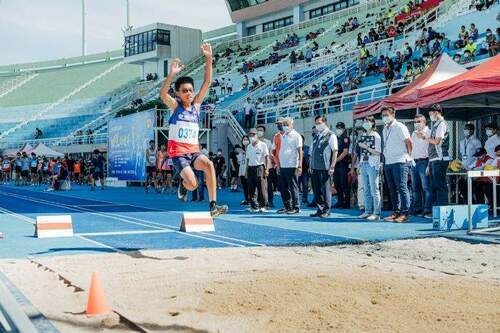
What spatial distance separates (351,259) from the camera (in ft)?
21.6

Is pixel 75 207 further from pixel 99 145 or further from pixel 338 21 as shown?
pixel 338 21

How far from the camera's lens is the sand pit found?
384cm

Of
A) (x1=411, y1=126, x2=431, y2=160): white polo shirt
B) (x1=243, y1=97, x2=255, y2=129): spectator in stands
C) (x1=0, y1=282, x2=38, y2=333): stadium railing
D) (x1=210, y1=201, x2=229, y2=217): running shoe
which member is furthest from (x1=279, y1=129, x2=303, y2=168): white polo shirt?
(x1=243, y1=97, x2=255, y2=129): spectator in stands

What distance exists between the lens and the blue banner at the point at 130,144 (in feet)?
79.8

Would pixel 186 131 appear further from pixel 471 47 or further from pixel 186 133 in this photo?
pixel 471 47

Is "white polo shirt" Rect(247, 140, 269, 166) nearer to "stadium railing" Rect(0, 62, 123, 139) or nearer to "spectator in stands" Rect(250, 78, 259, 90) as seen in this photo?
"spectator in stands" Rect(250, 78, 259, 90)

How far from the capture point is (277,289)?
477 cm

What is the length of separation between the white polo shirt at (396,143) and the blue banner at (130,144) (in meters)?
14.1

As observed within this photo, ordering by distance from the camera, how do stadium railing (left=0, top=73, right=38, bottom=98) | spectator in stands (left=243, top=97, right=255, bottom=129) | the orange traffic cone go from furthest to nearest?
1. stadium railing (left=0, top=73, right=38, bottom=98)
2. spectator in stands (left=243, top=97, right=255, bottom=129)
3. the orange traffic cone

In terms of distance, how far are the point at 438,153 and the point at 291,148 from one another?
286 cm

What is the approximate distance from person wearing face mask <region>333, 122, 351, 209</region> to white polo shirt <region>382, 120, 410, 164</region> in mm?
2769

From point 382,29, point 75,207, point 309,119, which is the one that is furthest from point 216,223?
point 382,29

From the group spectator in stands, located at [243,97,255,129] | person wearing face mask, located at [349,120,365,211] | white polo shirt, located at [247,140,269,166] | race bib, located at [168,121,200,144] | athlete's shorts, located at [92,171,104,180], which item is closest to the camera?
race bib, located at [168,121,200,144]

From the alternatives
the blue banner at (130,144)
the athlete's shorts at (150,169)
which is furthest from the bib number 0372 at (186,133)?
the blue banner at (130,144)
